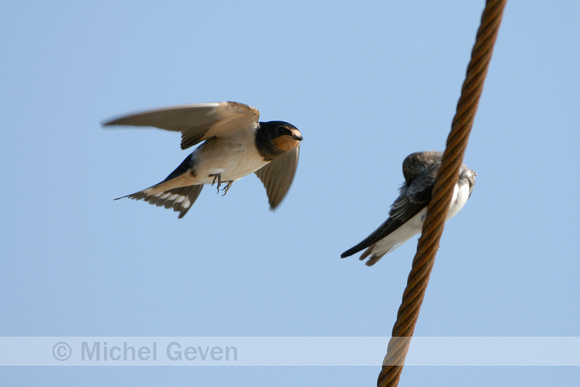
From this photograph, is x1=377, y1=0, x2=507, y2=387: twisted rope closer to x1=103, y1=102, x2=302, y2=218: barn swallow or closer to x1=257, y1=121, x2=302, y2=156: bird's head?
x1=103, y1=102, x2=302, y2=218: barn swallow

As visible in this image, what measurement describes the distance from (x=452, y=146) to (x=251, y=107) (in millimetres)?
2848

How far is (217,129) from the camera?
195 inches

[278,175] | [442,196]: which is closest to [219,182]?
[278,175]

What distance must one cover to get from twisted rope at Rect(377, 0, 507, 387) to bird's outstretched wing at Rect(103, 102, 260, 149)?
220 cm

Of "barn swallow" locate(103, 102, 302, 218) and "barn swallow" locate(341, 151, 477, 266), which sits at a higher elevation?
"barn swallow" locate(103, 102, 302, 218)

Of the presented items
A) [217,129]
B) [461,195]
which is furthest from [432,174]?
[217,129]

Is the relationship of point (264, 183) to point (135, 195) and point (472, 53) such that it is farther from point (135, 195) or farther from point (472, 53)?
point (472, 53)

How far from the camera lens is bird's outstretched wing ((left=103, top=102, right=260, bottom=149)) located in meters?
4.18

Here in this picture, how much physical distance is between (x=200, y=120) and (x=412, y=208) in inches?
72.8

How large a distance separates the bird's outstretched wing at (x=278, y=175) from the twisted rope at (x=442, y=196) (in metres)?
3.64

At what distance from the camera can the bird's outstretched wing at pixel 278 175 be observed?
234 inches

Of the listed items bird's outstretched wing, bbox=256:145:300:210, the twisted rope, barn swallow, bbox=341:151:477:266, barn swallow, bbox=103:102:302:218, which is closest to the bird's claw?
barn swallow, bbox=103:102:302:218

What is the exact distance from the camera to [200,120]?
15.5 feet

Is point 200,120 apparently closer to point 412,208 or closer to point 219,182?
point 219,182
